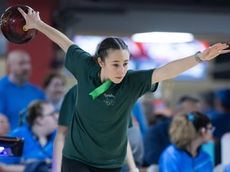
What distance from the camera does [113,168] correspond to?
13.1 ft

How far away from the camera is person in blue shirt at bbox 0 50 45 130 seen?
6.82m

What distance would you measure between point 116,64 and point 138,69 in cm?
361

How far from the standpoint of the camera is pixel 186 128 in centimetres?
568

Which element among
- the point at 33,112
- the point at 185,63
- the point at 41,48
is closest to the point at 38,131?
the point at 33,112

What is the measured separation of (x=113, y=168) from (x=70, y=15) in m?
5.84

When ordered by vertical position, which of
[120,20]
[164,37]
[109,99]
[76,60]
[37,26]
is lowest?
[109,99]

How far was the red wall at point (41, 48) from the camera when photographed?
30.9ft

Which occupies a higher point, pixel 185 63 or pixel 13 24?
pixel 13 24

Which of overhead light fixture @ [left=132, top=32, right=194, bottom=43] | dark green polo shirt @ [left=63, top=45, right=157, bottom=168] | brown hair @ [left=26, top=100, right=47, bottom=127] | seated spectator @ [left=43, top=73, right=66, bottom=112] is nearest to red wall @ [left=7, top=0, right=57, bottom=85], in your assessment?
overhead light fixture @ [left=132, top=32, right=194, bottom=43]

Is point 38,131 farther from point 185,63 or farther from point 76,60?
point 185,63

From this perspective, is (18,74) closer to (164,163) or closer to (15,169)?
(15,169)

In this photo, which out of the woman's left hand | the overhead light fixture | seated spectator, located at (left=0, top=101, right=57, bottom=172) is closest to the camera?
the woman's left hand

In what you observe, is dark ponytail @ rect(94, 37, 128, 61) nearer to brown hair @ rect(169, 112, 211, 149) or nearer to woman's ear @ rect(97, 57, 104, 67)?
woman's ear @ rect(97, 57, 104, 67)

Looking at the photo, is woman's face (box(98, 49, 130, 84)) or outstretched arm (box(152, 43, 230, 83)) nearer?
outstretched arm (box(152, 43, 230, 83))
